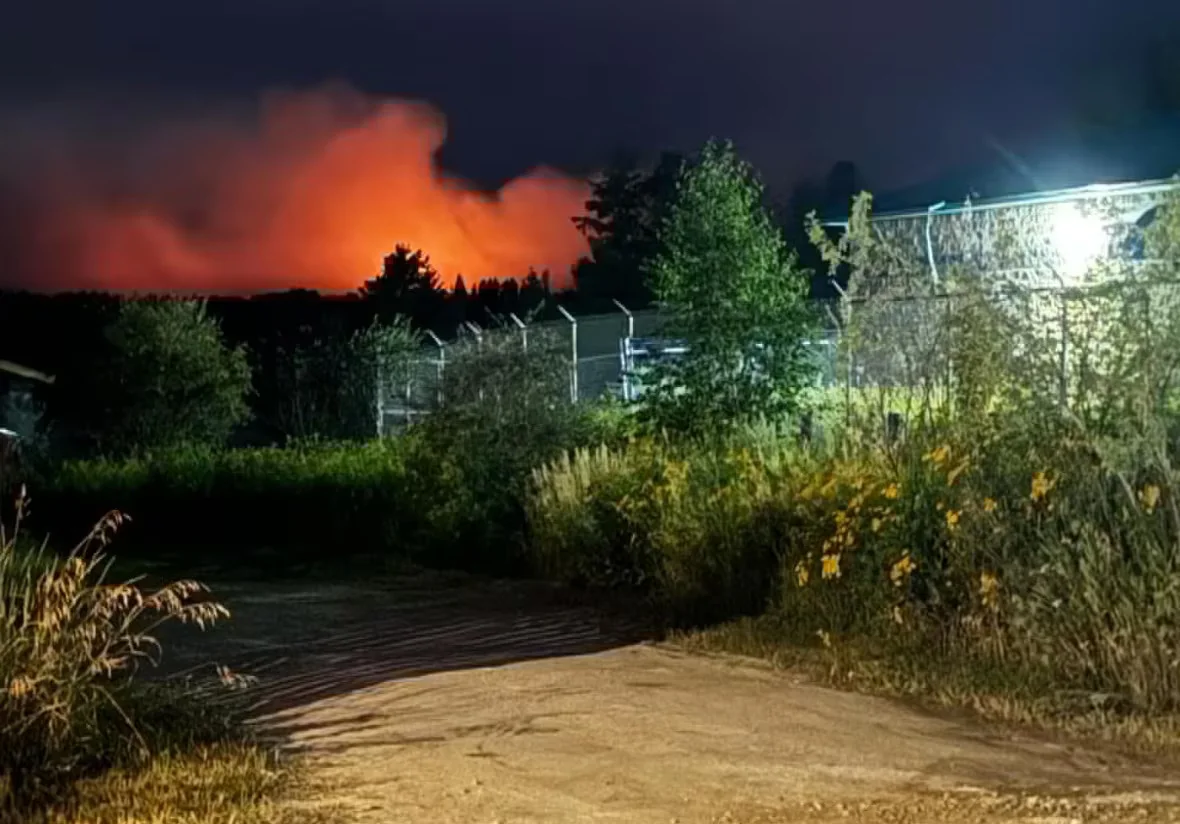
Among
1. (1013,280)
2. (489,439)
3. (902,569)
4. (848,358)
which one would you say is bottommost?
(902,569)

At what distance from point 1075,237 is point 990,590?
6240 mm

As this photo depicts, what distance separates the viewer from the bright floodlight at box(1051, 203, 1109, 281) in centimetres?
1306

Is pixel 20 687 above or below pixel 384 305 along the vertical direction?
below

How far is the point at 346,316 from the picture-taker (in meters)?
43.5

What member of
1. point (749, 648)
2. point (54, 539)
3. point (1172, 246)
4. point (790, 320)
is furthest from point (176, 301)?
point (1172, 246)

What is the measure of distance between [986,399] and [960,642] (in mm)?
1692

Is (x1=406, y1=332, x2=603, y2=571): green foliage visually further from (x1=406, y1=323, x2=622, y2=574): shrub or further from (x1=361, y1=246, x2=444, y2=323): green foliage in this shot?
(x1=361, y1=246, x2=444, y2=323): green foliage

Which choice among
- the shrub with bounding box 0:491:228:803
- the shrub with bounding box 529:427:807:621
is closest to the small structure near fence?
the shrub with bounding box 529:427:807:621

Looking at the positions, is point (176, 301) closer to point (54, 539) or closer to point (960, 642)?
point (54, 539)

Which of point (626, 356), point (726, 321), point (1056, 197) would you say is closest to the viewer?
point (726, 321)

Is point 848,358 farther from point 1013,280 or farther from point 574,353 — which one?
point 574,353

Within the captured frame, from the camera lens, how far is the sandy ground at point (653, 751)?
268 inches

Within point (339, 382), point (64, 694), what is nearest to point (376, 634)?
point (64, 694)

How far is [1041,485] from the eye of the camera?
9.39m
